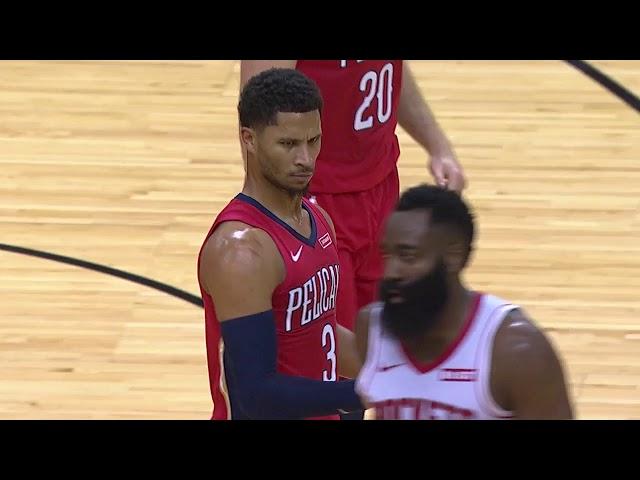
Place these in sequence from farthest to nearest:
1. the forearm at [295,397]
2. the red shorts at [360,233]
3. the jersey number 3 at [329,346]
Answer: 1. the red shorts at [360,233]
2. the jersey number 3 at [329,346]
3. the forearm at [295,397]

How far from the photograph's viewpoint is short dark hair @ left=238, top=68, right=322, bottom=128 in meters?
3.90

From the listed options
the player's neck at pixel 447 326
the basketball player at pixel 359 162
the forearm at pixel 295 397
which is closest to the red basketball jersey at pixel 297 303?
the forearm at pixel 295 397

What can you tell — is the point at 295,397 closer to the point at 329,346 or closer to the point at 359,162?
the point at 329,346

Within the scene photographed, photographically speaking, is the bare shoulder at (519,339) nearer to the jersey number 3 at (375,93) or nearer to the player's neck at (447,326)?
the player's neck at (447,326)

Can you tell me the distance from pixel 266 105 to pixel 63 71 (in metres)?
5.79

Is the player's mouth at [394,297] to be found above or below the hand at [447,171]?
above

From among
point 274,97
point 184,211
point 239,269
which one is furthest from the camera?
point 184,211

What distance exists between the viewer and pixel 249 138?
12.9 ft

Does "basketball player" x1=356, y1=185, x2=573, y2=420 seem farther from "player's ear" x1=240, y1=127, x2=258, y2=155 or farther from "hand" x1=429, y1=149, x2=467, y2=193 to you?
"hand" x1=429, y1=149, x2=467, y2=193

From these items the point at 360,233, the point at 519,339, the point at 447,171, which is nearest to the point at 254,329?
the point at 519,339

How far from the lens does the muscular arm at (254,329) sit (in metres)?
3.67

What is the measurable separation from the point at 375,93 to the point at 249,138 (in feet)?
3.23

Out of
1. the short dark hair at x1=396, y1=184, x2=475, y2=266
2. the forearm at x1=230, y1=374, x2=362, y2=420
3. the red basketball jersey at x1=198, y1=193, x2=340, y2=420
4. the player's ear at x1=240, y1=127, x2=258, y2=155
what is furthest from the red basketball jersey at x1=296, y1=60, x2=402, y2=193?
the short dark hair at x1=396, y1=184, x2=475, y2=266
